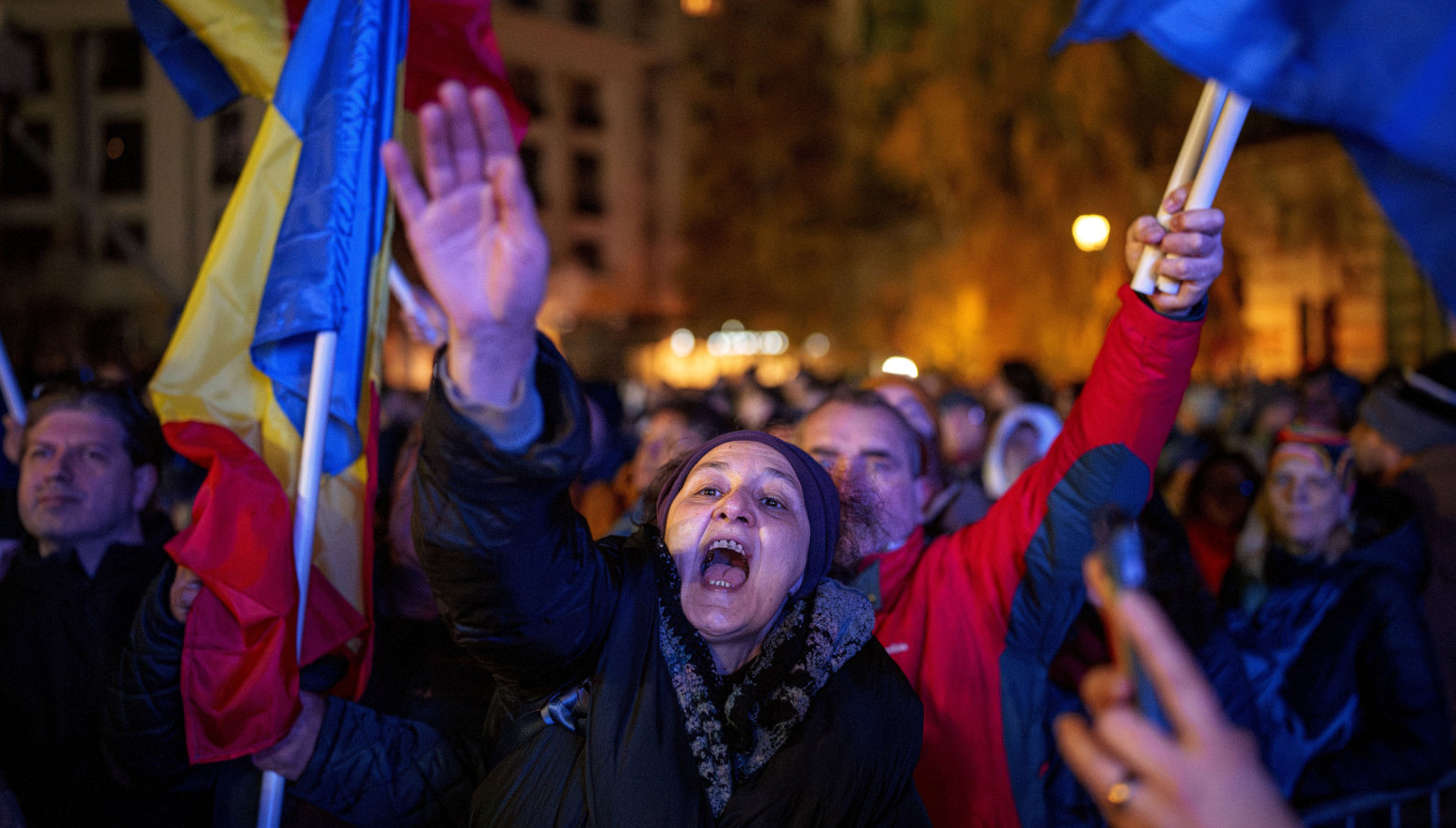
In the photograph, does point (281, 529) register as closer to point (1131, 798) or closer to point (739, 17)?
point (1131, 798)

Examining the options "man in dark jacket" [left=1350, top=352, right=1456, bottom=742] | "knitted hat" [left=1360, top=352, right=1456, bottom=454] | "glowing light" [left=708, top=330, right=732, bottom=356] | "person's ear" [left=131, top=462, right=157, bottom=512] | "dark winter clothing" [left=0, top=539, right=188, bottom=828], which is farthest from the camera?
"glowing light" [left=708, top=330, right=732, bottom=356]

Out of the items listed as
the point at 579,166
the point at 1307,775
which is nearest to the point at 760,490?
the point at 1307,775

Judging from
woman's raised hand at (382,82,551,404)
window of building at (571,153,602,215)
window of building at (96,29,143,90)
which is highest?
window of building at (96,29,143,90)

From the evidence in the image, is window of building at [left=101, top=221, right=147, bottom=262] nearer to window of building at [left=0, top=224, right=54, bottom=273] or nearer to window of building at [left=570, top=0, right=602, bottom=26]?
window of building at [left=0, top=224, right=54, bottom=273]

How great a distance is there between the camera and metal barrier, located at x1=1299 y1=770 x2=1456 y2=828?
2930 mm

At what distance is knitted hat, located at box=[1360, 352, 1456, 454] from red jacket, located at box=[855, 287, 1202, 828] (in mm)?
3186

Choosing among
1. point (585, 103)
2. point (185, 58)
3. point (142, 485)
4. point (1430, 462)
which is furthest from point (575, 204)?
point (142, 485)

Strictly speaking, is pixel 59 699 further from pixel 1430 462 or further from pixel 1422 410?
pixel 1422 410

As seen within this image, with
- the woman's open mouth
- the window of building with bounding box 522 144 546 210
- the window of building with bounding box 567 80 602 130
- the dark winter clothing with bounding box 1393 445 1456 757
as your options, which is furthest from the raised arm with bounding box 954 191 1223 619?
the window of building with bounding box 567 80 602 130

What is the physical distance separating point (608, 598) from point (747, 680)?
32 centimetres

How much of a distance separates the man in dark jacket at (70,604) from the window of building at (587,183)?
37864 millimetres

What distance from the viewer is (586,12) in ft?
129

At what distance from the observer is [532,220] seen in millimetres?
1347

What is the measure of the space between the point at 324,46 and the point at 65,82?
1361 inches
